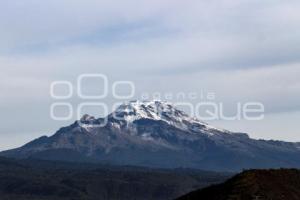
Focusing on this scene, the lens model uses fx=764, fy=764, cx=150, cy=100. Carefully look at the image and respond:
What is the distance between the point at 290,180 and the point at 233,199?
26666 millimetres

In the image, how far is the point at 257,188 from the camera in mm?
182125

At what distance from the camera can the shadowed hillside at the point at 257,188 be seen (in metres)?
179

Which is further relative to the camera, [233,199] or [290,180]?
[290,180]

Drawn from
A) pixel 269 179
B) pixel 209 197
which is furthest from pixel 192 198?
pixel 269 179

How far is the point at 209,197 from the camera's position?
186250 millimetres

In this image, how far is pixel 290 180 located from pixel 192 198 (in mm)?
26083

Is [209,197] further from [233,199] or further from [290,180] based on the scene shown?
[290,180]

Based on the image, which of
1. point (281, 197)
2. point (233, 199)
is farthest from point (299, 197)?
point (233, 199)

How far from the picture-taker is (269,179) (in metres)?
191

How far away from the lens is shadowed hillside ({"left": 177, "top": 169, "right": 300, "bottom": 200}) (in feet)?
589

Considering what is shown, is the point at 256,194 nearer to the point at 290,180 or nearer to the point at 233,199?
the point at 233,199

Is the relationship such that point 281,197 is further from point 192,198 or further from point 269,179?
point 192,198

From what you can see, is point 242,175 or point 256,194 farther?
point 242,175

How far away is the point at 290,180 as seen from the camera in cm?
19675
